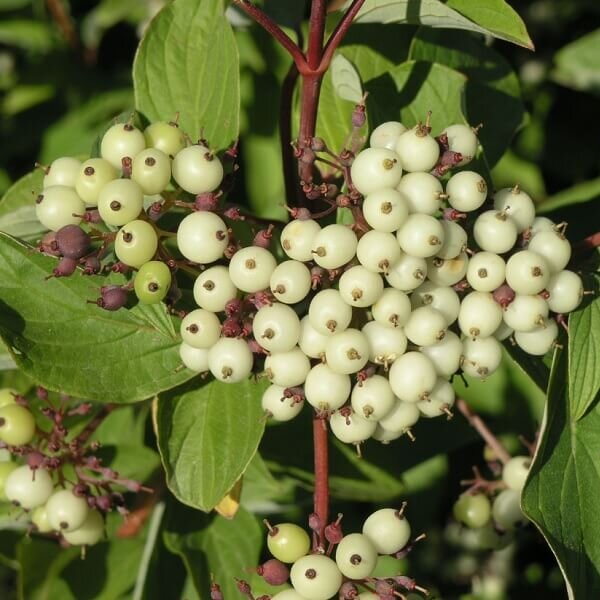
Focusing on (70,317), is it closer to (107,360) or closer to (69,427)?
(107,360)

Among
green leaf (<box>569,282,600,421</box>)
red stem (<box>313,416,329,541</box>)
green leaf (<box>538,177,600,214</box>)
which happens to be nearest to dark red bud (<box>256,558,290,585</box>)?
red stem (<box>313,416,329,541</box>)

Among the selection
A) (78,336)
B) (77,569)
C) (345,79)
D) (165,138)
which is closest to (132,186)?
(165,138)

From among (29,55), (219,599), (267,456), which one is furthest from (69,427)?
(29,55)

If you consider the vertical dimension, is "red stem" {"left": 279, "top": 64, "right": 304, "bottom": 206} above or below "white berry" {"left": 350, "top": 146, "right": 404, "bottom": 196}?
below

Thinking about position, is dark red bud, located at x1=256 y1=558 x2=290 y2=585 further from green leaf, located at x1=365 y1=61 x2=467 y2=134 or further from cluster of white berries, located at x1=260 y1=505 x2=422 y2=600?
green leaf, located at x1=365 y1=61 x2=467 y2=134

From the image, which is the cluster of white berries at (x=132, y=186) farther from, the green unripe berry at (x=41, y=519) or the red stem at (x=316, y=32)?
the green unripe berry at (x=41, y=519)

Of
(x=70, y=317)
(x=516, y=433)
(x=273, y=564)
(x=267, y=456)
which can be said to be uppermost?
(x=70, y=317)

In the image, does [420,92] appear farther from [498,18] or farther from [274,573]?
[274,573]
